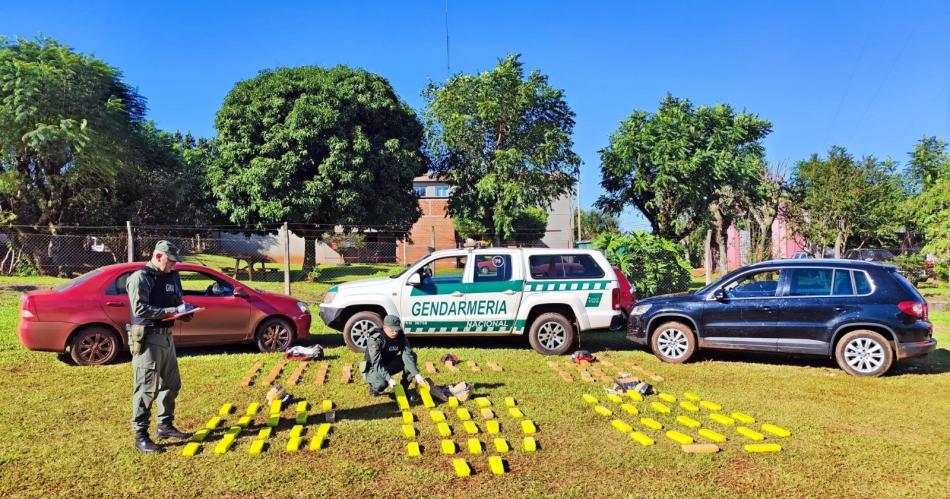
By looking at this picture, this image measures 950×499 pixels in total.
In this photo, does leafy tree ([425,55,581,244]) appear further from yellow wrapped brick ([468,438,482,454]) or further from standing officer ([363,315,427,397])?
yellow wrapped brick ([468,438,482,454])

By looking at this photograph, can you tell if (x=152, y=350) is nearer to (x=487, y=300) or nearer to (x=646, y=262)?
(x=487, y=300)

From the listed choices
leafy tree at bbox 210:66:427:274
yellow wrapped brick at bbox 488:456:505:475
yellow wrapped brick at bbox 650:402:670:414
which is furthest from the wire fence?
yellow wrapped brick at bbox 488:456:505:475

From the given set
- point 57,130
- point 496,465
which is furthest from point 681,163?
point 57,130

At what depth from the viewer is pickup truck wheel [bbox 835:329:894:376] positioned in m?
7.74

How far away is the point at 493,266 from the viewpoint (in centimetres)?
935

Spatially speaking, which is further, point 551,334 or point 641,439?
point 551,334

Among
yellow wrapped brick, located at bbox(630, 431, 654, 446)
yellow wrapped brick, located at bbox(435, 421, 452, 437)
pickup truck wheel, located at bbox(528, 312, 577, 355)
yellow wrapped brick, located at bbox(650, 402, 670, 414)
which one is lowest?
yellow wrapped brick, located at bbox(630, 431, 654, 446)

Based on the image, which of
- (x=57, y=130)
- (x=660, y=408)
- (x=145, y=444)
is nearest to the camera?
(x=145, y=444)

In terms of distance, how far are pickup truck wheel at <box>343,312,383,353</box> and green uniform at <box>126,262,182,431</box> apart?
3.99m

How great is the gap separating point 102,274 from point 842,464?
8651 mm

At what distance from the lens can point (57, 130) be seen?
61.8 feet

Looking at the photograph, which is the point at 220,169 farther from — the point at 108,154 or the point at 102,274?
the point at 102,274

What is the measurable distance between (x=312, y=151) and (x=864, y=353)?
18.4 metres

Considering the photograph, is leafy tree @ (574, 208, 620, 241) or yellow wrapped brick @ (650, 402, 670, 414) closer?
yellow wrapped brick @ (650, 402, 670, 414)
